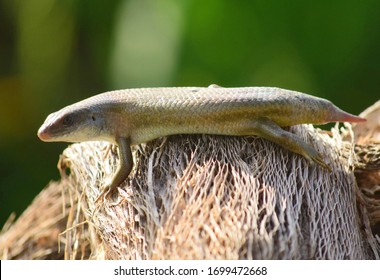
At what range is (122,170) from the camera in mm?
2053

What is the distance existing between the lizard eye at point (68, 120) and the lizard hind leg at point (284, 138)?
1.86 ft

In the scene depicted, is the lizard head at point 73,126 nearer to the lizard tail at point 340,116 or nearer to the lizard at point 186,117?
the lizard at point 186,117

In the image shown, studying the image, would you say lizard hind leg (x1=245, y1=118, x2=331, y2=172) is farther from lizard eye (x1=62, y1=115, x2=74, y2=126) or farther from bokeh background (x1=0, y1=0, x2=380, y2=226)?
bokeh background (x1=0, y1=0, x2=380, y2=226)

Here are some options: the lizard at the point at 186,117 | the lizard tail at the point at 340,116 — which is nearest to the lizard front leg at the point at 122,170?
the lizard at the point at 186,117

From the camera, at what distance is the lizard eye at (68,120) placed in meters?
2.15

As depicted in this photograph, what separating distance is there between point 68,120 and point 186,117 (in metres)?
0.39

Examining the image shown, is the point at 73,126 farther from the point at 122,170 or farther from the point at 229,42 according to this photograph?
the point at 229,42

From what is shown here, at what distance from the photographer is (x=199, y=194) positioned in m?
1.80

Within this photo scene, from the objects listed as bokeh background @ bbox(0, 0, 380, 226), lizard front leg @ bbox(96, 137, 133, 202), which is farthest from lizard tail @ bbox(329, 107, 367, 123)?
bokeh background @ bbox(0, 0, 380, 226)

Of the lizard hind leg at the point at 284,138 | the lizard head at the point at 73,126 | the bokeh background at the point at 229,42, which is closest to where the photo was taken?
the lizard hind leg at the point at 284,138

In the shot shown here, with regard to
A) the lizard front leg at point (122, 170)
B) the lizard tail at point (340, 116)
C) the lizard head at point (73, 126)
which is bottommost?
the lizard front leg at point (122, 170)

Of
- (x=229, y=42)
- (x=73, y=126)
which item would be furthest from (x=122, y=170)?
(x=229, y=42)
